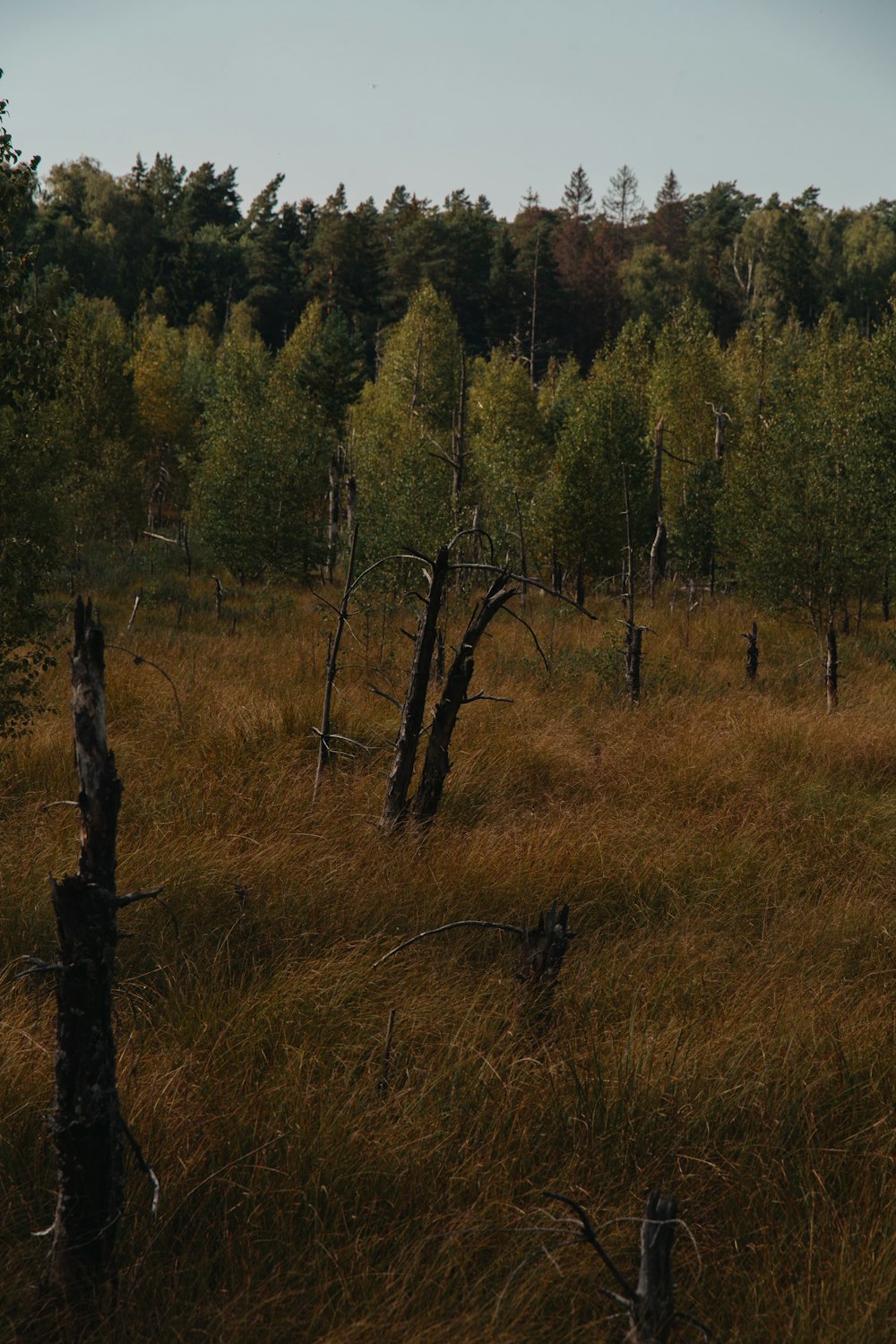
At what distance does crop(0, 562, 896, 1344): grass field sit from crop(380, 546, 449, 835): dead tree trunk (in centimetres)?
26

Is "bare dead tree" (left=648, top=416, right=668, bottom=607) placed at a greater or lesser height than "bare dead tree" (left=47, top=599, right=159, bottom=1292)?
greater

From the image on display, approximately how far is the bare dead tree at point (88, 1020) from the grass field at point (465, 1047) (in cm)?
24

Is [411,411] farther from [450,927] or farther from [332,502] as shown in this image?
[450,927]

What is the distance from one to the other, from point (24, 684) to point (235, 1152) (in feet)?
13.6

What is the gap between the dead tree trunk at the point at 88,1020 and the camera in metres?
2.56

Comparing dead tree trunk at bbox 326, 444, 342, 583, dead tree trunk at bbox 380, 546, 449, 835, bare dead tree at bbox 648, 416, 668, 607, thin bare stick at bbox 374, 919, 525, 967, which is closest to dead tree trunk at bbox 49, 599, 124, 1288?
thin bare stick at bbox 374, 919, 525, 967

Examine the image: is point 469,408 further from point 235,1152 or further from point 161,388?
point 235,1152

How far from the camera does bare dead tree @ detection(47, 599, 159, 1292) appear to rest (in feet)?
8.41

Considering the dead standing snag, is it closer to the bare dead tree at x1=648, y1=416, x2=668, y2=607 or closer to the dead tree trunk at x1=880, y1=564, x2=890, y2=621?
the dead tree trunk at x1=880, y1=564, x2=890, y2=621

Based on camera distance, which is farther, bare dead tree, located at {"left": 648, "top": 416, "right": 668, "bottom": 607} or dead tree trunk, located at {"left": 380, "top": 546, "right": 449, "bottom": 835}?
bare dead tree, located at {"left": 648, "top": 416, "right": 668, "bottom": 607}

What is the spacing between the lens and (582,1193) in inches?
129

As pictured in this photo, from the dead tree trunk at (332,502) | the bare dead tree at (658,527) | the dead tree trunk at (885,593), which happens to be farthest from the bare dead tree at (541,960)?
the dead tree trunk at (332,502)

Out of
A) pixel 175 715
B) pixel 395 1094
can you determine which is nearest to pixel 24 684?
pixel 175 715

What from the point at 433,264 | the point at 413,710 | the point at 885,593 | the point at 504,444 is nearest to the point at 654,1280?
Result: the point at 413,710
